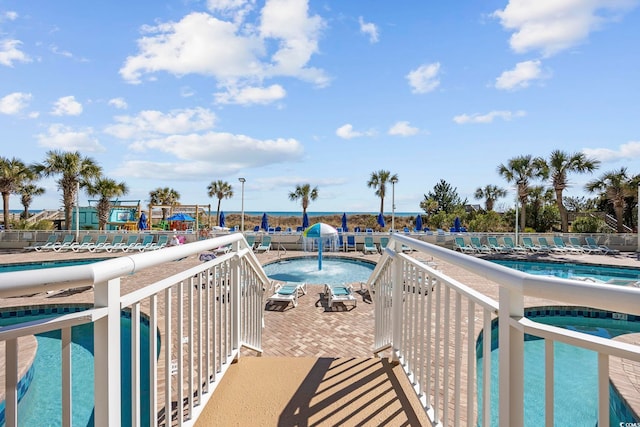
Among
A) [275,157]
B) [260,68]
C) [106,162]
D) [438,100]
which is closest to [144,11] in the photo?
[260,68]

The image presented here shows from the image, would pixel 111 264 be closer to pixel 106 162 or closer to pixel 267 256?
pixel 267 256

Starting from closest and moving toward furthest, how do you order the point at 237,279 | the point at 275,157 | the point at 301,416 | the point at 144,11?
1. the point at 301,416
2. the point at 237,279
3. the point at 144,11
4. the point at 275,157

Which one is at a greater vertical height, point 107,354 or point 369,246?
point 107,354

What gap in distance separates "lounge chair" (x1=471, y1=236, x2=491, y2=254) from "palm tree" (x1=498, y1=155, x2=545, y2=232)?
5837 millimetres

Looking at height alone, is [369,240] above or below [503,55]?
below

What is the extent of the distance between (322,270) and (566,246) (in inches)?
514

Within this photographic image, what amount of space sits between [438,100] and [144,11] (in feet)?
33.7

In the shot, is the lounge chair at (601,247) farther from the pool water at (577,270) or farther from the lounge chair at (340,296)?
the lounge chair at (340,296)

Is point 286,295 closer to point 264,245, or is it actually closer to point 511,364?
point 511,364

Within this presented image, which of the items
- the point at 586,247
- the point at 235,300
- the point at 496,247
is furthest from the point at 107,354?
the point at 586,247

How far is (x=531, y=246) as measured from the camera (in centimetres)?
1625

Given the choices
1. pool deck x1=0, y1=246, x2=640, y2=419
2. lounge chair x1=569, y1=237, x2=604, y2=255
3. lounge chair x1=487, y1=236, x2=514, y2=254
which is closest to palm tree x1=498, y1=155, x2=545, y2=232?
lounge chair x1=569, y1=237, x2=604, y2=255

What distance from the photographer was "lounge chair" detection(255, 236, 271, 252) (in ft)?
53.1

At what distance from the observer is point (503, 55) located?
884 cm
